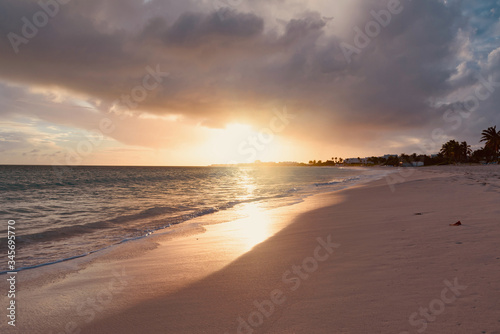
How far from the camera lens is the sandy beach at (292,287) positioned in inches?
144

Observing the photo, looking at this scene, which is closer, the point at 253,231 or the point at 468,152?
the point at 253,231

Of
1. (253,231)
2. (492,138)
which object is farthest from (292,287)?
(492,138)

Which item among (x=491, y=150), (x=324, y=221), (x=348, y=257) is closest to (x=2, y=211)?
(x=324, y=221)

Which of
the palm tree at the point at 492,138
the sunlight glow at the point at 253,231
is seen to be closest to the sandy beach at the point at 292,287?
the sunlight glow at the point at 253,231

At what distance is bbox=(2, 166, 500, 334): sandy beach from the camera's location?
365cm

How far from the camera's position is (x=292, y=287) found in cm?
480

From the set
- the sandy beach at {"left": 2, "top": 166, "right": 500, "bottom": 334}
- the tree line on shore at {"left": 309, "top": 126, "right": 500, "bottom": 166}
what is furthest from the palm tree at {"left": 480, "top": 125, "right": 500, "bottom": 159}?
the sandy beach at {"left": 2, "top": 166, "right": 500, "bottom": 334}

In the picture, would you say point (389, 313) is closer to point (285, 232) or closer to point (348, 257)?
point (348, 257)

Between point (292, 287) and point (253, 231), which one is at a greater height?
point (292, 287)

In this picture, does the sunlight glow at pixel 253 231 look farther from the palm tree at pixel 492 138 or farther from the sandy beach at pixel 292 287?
the palm tree at pixel 492 138

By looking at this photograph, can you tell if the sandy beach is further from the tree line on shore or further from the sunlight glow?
the tree line on shore

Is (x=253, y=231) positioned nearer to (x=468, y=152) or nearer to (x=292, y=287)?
(x=292, y=287)

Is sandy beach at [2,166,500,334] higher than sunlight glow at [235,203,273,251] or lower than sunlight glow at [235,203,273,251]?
higher

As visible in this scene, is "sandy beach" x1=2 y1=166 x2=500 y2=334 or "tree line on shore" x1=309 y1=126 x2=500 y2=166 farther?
"tree line on shore" x1=309 y1=126 x2=500 y2=166
